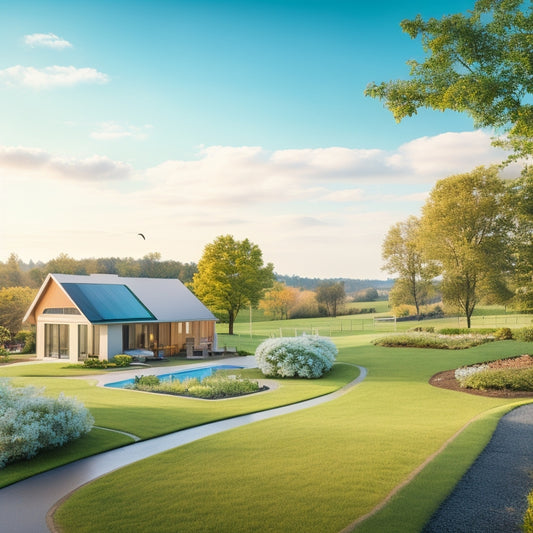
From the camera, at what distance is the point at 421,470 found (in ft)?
27.5

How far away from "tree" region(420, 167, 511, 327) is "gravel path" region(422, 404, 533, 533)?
30.8 meters

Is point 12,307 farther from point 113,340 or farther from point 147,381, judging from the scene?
point 147,381

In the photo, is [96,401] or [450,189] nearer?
[96,401]

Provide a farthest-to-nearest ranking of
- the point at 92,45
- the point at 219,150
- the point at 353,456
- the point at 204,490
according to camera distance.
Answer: the point at 219,150 → the point at 92,45 → the point at 353,456 → the point at 204,490

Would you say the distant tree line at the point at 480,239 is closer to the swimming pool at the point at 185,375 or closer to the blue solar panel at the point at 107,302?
the swimming pool at the point at 185,375

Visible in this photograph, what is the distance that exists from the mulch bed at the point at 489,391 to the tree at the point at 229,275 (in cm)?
2752

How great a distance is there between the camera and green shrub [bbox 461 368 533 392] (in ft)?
55.0

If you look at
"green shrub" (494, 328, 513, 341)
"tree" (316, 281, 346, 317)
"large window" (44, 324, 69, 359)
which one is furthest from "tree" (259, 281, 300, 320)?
"large window" (44, 324, 69, 359)

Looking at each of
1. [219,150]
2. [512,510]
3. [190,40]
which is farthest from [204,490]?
[219,150]

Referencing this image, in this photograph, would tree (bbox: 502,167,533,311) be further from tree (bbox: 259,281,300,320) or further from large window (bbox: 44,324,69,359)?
tree (bbox: 259,281,300,320)

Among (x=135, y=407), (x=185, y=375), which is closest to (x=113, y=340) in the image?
(x=185, y=375)

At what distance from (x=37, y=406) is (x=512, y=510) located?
8.29 m

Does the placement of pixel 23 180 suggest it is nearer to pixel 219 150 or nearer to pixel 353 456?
pixel 219 150

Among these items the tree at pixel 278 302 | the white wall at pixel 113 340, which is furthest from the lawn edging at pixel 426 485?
the tree at pixel 278 302
